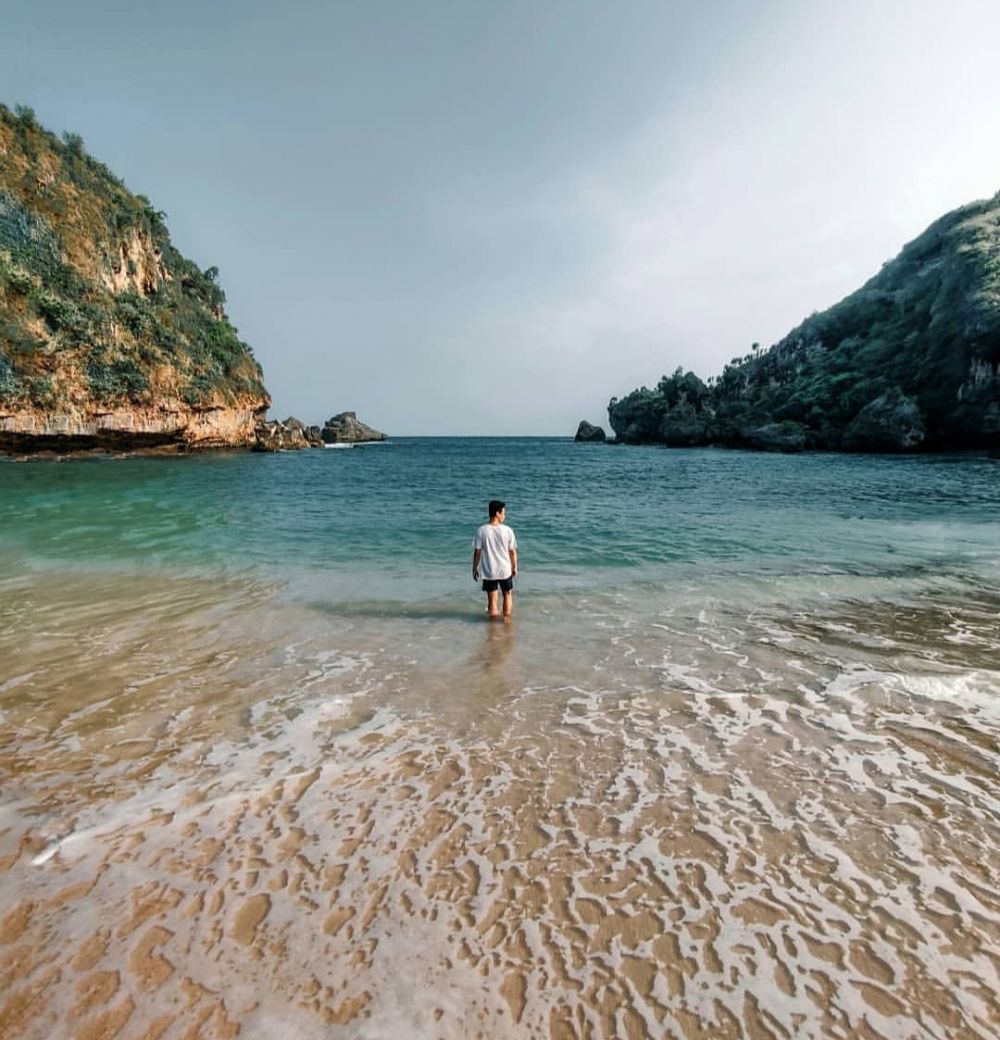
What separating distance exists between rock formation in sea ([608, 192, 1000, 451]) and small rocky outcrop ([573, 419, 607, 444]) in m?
31.7

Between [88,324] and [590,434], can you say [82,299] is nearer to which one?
[88,324]

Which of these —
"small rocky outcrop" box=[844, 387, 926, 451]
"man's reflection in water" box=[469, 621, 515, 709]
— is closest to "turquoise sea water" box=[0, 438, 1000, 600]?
"man's reflection in water" box=[469, 621, 515, 709]

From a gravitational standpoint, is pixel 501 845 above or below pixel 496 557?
below

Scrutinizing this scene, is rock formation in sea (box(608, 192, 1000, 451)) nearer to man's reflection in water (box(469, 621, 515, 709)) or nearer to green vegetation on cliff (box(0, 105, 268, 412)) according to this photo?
man's reflection in water (box(469, 621, 515, 709))

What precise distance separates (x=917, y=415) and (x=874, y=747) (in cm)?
6717

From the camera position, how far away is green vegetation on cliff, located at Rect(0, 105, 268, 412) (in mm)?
36938

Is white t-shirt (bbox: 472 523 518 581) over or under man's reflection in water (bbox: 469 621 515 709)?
over

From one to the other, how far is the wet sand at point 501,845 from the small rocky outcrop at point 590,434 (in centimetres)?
13380

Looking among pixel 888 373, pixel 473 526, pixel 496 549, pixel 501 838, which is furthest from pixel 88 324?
pixel 888 373

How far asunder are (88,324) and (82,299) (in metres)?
2.90

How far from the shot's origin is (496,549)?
8.00 metres

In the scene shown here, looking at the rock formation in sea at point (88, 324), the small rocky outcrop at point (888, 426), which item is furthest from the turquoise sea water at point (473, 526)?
the small rocky outcrop at point (888, 426)

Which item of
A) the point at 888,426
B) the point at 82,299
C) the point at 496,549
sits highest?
the point at 82,299

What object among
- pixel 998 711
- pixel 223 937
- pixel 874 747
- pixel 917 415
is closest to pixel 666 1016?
pixel 223 937
